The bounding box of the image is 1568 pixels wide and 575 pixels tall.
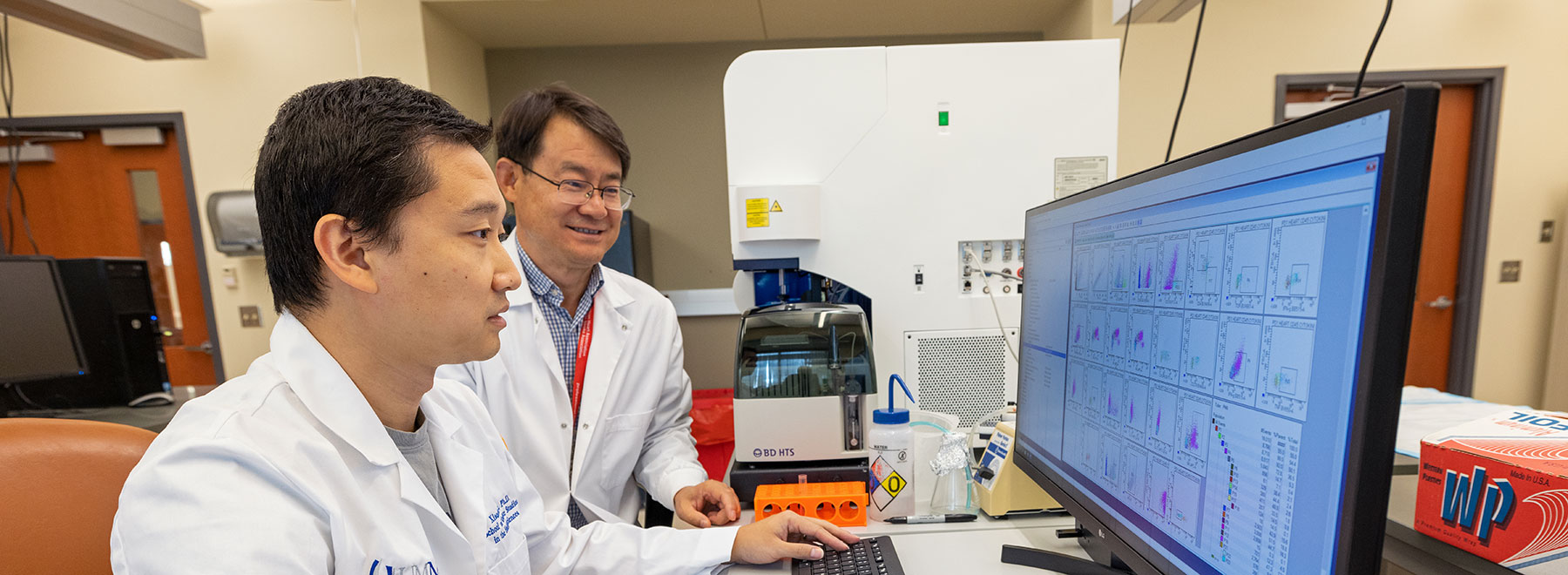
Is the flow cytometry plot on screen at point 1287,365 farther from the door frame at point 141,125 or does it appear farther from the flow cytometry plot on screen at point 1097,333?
the door frame at point 141,125

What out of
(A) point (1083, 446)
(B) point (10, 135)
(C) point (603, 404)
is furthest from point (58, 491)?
(B) point (10, 135)

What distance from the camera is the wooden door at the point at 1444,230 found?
293cm

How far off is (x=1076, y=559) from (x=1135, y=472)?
249 millimetres

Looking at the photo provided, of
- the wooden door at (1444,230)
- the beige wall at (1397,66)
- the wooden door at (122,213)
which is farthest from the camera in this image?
the wooden door at (122,213)

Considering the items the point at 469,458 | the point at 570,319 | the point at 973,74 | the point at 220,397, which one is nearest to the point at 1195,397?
the point at 469,458

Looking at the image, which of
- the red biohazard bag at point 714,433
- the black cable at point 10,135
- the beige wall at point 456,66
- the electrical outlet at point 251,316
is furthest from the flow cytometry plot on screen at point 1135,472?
the black cable at point 10,135

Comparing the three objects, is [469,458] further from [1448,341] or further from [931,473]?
[1448,341]

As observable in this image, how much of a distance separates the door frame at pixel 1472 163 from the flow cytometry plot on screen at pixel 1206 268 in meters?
3.09

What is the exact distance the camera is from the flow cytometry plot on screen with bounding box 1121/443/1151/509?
69 cm

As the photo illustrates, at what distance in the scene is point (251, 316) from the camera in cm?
312

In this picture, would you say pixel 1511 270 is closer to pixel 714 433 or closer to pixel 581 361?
pixel 714 433

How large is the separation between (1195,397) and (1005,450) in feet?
1.64

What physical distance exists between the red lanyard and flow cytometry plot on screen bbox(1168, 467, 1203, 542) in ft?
3.84

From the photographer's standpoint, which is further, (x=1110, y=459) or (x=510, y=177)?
(x=510, y=177)
